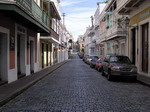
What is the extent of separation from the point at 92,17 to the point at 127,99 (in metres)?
54.1

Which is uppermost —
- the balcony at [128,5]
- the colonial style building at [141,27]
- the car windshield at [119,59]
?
the balcony at [128,5]

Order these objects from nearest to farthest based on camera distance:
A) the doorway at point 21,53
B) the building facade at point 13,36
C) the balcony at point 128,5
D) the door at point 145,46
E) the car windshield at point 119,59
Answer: the building facade at point 13,36
the car windshield at point 119,59
the doorway at point 21,53
the door at point 145,46
the balcony at point 128,5

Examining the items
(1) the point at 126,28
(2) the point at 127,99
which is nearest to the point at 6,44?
(2) the point at 127,99

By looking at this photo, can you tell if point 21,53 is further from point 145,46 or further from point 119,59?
point 145,46

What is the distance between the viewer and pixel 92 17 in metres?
60.0

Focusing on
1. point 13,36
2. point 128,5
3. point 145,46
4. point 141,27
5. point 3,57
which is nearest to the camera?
point 3,57

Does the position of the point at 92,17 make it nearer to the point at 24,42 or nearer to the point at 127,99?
the point at 24,42

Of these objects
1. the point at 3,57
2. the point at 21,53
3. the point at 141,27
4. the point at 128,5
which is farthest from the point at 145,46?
the point at 3,57

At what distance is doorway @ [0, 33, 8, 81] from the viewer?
1048 cm

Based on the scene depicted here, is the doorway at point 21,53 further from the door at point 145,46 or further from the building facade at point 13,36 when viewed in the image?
the door at point 145,46

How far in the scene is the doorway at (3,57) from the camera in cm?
1048

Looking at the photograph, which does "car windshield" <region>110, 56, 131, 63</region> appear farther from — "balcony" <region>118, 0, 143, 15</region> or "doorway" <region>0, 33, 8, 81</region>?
"doorway" <region>0, 33, 8, 81</region>

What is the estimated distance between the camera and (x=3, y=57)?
Result: 10.5 meters

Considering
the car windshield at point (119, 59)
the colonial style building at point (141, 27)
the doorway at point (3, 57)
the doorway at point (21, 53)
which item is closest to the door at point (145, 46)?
the colonial style building at point (141, 27)
